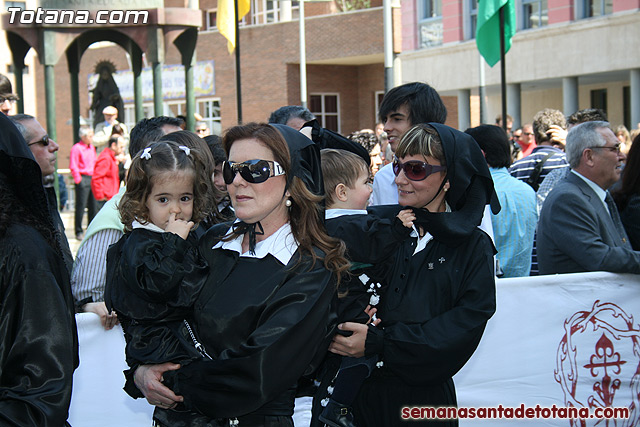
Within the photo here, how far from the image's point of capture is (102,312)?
163 inches

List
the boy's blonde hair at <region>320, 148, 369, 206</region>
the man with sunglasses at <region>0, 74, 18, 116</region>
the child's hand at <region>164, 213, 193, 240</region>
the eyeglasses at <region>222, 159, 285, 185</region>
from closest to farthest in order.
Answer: the eyeglasses at <region>222, 159, 285, 185</region> → the child's hand at <region>164, 213, 193, 240</region> → the boy's blonde hair at <region>320, 148, 369, 206</region> → the man with sunglasses at <region>0, 74, 18, 116</region>

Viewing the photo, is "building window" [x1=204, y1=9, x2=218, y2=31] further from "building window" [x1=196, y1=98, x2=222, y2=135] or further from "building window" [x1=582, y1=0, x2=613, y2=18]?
"building window" [x1=582, y1=0, x2=613, y2=18]

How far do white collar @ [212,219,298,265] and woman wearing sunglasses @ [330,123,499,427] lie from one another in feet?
1.15

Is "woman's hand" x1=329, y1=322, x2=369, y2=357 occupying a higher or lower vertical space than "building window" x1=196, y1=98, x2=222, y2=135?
lower

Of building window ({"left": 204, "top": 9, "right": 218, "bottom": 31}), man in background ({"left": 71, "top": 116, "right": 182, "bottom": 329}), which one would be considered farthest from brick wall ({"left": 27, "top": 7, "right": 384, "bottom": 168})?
man in background ({"left": 71, "top": 116, "right": 182, "bottom": 329})

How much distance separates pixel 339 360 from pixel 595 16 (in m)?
23.5

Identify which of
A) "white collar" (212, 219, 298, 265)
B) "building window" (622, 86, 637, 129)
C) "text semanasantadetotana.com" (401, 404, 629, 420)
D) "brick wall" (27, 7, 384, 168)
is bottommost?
"text semanasantadetotana.com" (401, 404, 629, 420)

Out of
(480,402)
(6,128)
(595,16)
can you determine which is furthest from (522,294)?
(595,16)

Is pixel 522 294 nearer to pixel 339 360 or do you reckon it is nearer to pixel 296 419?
pixel 296 419

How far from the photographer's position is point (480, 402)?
16.8 ft

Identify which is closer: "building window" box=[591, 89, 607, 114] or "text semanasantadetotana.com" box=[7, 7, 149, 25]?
"text semanasantadetotana.com" box=[7, 7, 149, 25]

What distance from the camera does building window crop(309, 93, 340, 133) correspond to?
36.6 m

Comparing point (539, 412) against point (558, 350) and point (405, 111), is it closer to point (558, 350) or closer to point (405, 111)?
point (558, 350)

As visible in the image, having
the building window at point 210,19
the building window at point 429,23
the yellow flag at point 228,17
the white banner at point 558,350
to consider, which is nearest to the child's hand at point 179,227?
the white banner at point 558,350
